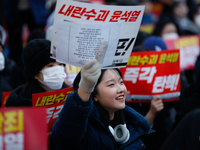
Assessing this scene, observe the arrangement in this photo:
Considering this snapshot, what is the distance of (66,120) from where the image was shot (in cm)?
237

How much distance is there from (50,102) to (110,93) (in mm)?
771

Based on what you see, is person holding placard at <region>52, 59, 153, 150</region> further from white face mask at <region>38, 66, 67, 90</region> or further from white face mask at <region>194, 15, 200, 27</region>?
white face mask at <region>194, 15, 200, 27</region>

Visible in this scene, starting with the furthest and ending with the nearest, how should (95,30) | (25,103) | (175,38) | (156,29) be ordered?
(156,29), (175,38), (25,103), (95,30)

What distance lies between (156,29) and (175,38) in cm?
58

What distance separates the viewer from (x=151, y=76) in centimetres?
390

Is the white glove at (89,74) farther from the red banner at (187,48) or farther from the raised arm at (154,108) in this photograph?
the red banner at (187,48)

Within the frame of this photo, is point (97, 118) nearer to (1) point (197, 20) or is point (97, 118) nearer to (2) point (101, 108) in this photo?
(2) point (101, 108)

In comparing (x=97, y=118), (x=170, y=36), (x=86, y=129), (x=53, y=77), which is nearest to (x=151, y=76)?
(x=53, y=77)

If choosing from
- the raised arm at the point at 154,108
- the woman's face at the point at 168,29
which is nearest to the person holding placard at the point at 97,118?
the raised arm at the point at 154,108

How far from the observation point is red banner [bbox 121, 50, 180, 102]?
12.8ft

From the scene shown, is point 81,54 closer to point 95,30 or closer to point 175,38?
point 95,30

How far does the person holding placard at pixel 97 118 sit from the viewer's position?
2.34 meters

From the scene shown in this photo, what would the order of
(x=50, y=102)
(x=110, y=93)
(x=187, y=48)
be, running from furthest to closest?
(x=187, y=48) → (x=50, y=102) → (x=110, y=93)

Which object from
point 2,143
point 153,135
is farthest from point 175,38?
point 2,143
